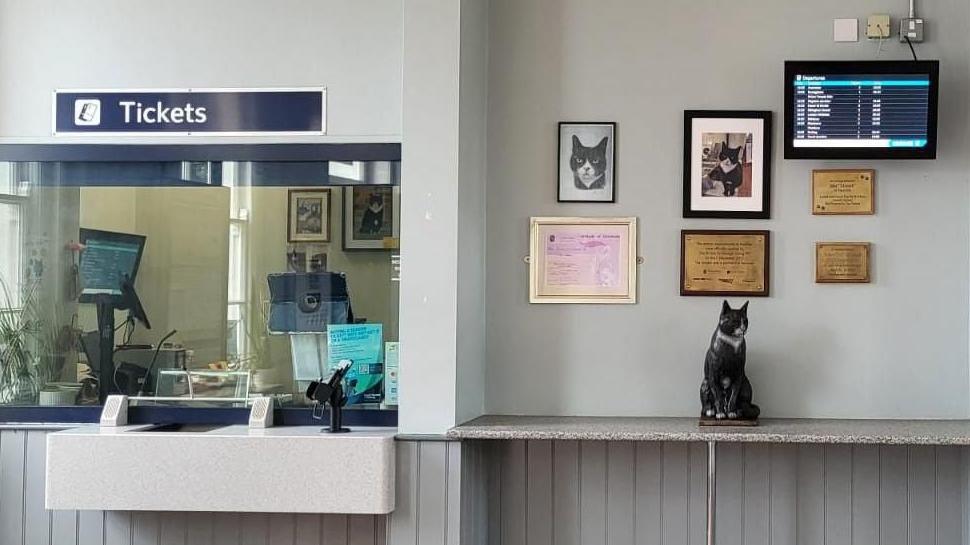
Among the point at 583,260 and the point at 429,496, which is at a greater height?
the point at 583,260

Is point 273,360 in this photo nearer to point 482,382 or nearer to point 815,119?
point 482,382

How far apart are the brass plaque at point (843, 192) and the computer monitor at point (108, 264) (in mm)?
2636

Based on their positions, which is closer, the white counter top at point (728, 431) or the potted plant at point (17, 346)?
the white counter top at point (728, 431)

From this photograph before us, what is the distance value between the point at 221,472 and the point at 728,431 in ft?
5.72

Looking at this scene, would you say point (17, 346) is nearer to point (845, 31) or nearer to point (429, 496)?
point (429, 496)

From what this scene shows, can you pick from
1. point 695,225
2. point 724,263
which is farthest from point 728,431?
point 695,225

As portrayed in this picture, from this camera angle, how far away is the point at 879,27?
151 inches

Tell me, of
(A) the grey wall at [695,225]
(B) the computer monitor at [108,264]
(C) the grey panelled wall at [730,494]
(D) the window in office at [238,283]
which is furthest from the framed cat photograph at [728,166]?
(B) the computer monitor at [108,264]

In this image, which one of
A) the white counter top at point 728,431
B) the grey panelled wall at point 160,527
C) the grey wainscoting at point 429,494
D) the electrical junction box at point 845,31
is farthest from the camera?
the electrical junction box at point 845,31

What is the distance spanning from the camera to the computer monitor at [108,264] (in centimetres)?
395

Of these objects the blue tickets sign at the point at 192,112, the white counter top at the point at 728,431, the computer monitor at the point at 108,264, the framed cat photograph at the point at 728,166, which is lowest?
the white counter top at the point at 728,431

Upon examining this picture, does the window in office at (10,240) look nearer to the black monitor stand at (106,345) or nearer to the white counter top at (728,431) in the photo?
the black monitor stand at (106,345)

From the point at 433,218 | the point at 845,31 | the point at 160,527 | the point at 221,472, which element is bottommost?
the point at 160,527

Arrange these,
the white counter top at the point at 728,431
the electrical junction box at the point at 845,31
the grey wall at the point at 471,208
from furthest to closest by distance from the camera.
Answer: the electrical junction box at the point at 845,31
the grey wall at the point at 471,208
the white counter top at the point at 728,431
